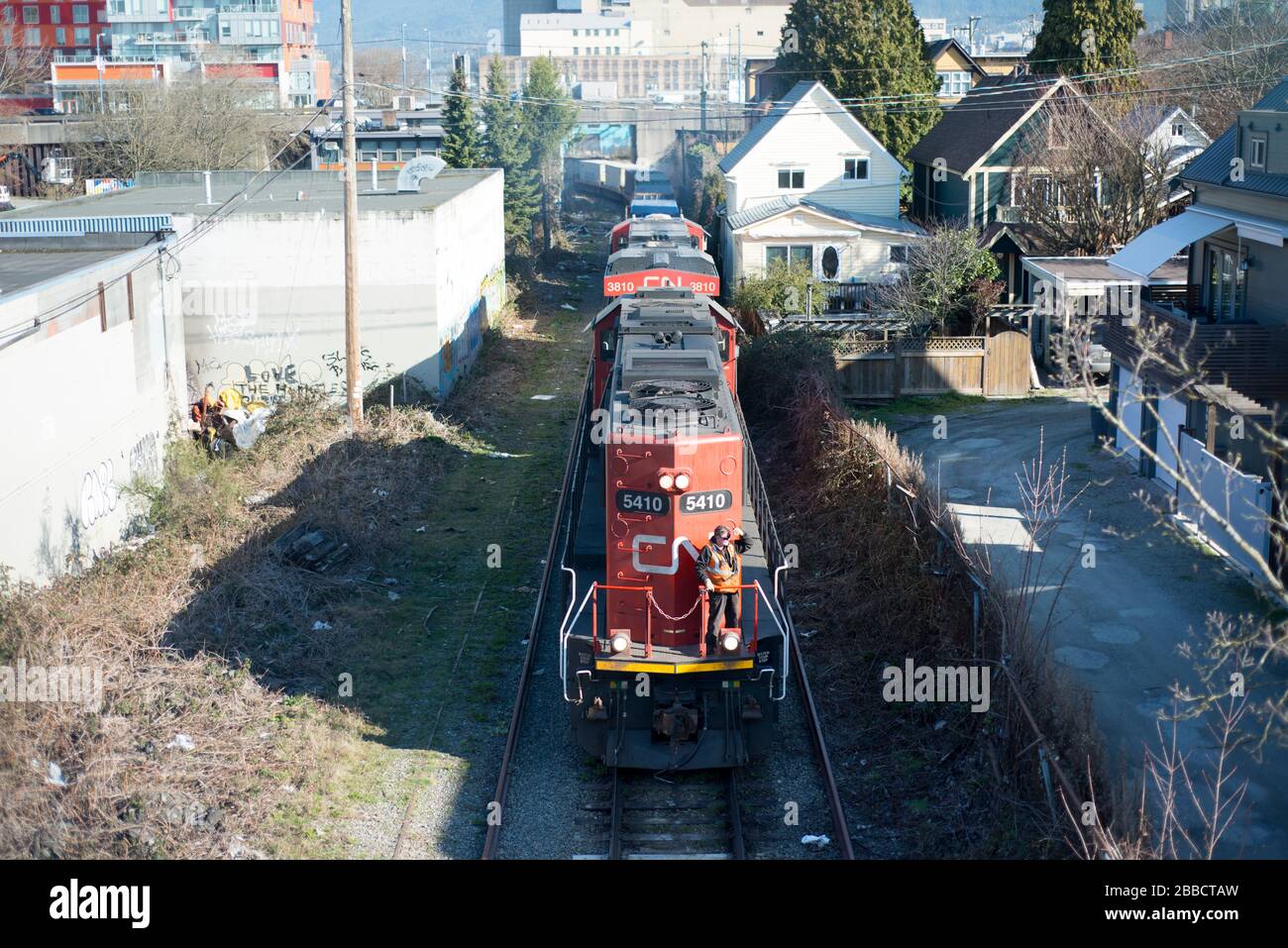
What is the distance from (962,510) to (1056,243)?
17976 millimetres

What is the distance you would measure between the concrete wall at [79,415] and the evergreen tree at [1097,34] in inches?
1307

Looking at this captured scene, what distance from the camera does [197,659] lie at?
14.2m

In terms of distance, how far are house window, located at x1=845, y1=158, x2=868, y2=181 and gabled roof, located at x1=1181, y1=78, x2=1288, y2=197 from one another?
68.1ft

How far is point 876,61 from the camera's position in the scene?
52.7 m

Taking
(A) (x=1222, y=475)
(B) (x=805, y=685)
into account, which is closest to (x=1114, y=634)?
(B) (x=805, y=685)

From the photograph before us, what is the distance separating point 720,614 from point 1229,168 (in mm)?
16307

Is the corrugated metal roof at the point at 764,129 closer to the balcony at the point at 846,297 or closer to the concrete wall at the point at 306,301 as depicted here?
the balcony at the point at 846,297

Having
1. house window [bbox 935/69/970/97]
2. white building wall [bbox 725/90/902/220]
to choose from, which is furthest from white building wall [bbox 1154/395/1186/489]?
house window [bbox 935/69/970/97]

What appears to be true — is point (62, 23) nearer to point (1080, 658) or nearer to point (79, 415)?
point (79, 415)

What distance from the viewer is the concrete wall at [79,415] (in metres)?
17.1

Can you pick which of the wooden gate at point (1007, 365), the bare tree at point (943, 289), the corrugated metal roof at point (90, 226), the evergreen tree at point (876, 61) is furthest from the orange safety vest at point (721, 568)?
the evergreen tree at point (876, 61)

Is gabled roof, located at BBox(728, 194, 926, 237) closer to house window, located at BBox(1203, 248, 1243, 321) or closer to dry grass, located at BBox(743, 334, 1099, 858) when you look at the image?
house window, located at BBox(1203, 248, 1243, 321)
